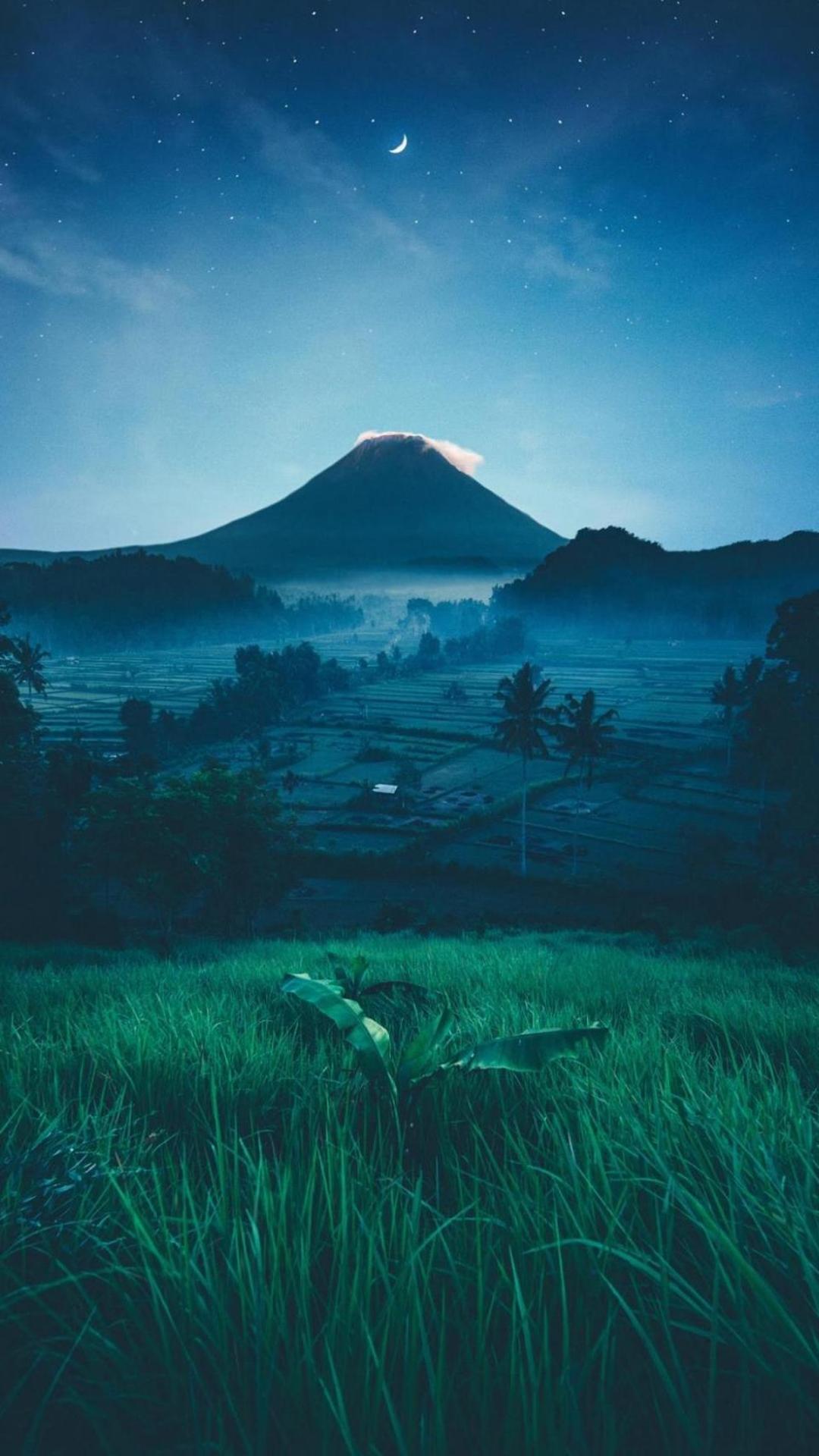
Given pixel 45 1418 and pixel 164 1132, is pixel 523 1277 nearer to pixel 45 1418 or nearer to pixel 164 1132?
pixel 45 1418

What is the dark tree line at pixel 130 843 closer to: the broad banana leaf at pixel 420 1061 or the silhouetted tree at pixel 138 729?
the broad banana leaf at pixel 420 1061

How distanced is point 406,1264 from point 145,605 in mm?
175858

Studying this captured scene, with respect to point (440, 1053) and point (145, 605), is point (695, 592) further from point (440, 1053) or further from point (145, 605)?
point (440, 1053)

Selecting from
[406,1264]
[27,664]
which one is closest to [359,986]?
[406,1264]

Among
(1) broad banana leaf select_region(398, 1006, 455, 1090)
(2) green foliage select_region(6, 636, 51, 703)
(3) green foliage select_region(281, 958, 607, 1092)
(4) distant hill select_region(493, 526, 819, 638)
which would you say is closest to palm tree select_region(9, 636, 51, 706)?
(2) green foliage select_region(6, 636, 51, 703)

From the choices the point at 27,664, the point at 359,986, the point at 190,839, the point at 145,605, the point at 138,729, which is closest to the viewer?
the point at 359,986

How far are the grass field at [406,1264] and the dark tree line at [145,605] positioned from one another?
16182cm

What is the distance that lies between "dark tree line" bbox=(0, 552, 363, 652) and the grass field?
162m

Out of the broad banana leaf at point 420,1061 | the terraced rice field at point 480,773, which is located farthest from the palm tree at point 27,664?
the broad banana leaf at point 420,1061

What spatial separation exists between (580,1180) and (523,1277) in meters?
0.36

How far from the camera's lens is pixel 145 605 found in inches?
6265

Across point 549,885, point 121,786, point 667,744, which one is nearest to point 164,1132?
point 121,786

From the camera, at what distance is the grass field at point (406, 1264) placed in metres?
1.04

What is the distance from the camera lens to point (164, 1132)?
2.12m
